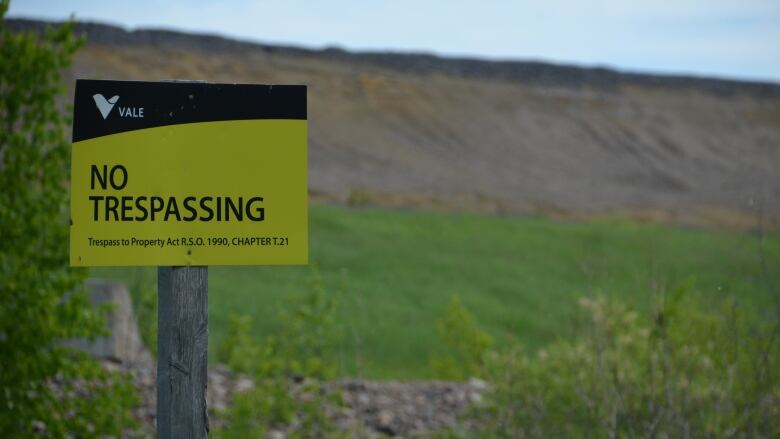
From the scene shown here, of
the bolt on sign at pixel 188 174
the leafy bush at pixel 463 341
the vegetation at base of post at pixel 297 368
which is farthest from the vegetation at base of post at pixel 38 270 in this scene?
the leafy bush at pixel 463 341

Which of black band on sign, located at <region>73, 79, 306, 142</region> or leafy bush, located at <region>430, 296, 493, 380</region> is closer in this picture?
black band on sign, located at <region>73, 79, 306, 142</region>

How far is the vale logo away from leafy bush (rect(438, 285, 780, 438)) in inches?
129

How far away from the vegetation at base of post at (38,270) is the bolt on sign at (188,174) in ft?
6.95

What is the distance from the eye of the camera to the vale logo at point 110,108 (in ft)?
12.4

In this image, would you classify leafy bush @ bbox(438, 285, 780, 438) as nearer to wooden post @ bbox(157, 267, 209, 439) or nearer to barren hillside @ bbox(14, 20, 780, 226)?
wooden post @ bbox(157, 267, 209, 439)

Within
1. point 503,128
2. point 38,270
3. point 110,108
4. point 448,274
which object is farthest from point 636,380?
point 503,128

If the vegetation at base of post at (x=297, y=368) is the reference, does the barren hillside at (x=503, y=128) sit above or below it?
above

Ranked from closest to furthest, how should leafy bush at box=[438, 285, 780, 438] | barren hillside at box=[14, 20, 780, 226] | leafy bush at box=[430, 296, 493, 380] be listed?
1. leafy bush at box=[438, 285, 780, 438]
2. leafy bush at box=[430, 296, 493, 380]
3. barren hillside at box=[14, 20, 780, 226]

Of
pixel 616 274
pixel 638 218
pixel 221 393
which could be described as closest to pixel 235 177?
pixel 221 393

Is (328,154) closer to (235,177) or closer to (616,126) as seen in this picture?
(616,126)

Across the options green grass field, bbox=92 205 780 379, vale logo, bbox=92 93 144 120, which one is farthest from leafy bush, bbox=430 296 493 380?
vale logo, bbox=92 93 144 120

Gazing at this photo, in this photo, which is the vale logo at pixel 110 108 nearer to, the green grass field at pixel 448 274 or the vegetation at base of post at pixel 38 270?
the vegetation at base of post at pixel 38 270

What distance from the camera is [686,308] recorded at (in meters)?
10.1

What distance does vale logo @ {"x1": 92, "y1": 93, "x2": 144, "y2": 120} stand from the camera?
3.77 m
